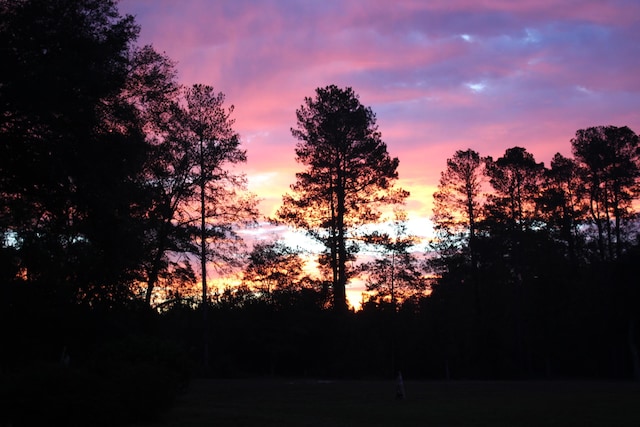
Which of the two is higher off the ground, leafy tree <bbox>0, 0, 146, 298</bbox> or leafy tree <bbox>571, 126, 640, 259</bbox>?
leafy tree <bbox>571, 126, 640, 259</bbox>

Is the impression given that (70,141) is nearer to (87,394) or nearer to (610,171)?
(87,394)

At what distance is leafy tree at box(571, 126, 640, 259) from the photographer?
56062 mm

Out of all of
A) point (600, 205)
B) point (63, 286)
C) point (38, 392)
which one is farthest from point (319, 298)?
point (38, 392)

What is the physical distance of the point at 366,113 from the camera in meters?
50.8

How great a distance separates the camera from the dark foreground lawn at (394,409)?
17953mm

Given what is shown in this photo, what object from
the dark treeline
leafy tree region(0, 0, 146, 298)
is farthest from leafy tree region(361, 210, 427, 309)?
leafy tree region(0, 0, 146, 298)

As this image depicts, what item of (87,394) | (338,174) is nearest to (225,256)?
(338,174)

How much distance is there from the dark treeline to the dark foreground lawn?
6.31 feet

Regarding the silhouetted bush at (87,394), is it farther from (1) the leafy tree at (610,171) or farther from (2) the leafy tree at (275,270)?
(1) the leafy tree at (610,171)

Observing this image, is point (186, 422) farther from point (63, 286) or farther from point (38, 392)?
point (63, 286)

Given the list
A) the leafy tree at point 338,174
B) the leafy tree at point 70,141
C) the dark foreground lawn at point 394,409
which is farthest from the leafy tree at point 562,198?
the leafy tree at point 70,141

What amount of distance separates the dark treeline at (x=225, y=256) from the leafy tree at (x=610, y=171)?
15 centimetres

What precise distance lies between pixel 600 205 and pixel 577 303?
932cm

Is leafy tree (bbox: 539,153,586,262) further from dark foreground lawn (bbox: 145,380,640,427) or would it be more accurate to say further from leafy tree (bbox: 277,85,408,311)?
dark foreground lawn (bbox: 145,380,640,427)
